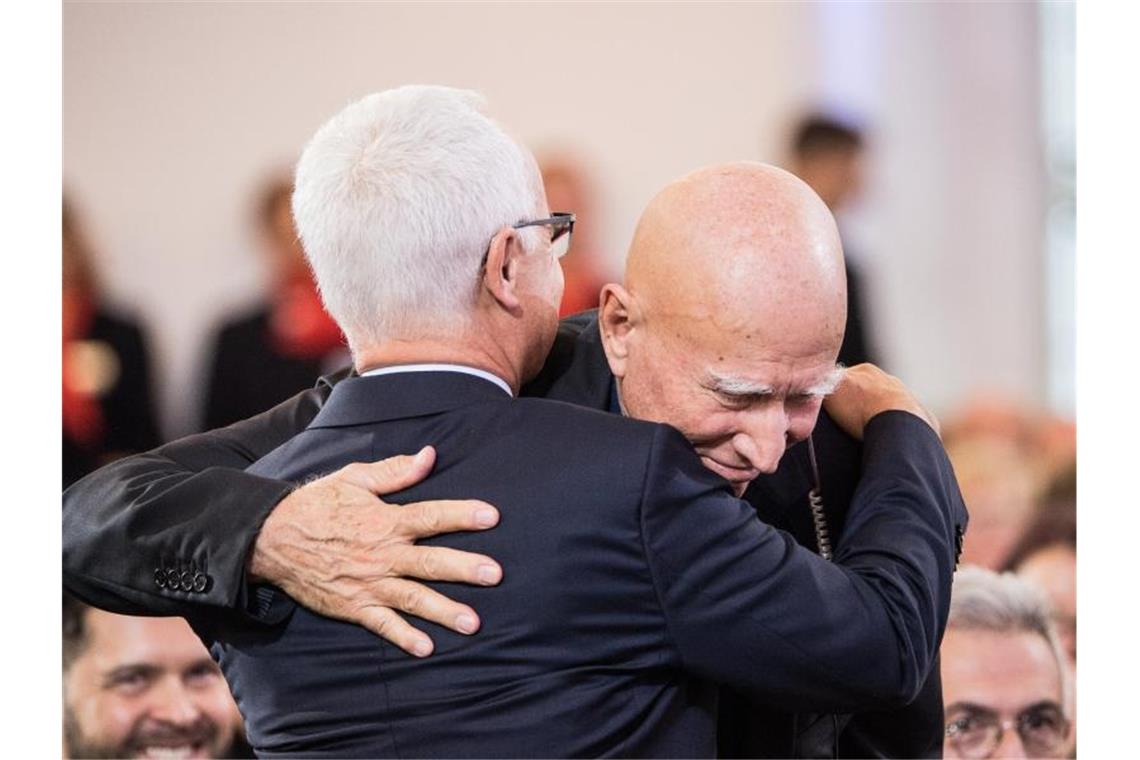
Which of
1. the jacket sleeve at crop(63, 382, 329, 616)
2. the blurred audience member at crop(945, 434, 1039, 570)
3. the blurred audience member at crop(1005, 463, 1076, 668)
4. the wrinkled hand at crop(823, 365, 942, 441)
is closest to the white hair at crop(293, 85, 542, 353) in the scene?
the jacket sleeve at crop(63, 382, 329, 616)

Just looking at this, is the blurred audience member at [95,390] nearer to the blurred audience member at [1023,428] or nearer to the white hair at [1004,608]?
the white hair at [1004,608]

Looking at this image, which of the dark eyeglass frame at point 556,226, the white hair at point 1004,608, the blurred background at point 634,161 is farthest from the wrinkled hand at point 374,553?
the blurred background at point 634,161

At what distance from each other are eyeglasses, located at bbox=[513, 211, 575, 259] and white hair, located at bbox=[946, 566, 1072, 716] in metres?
2.06

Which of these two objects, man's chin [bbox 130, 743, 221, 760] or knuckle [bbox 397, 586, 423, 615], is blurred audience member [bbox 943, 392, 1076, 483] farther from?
knuckle [bbox 397, 586, 423, 615]

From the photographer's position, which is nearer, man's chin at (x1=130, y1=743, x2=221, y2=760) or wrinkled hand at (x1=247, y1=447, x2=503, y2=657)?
wrinkled hand at (x1=247, y1=447, x2=503, y2=657)

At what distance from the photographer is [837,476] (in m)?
1.81

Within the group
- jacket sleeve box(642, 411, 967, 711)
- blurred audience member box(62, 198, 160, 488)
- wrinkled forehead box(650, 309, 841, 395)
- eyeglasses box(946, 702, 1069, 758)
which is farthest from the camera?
blurred audience member box(62, 198, 160, 488)

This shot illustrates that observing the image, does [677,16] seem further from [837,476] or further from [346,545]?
[346,545]

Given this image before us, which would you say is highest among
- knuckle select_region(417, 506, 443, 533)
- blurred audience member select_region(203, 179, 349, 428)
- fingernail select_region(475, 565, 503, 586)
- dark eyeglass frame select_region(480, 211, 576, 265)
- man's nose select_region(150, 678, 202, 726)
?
dark eyeglass frame select_region(480, 211, 576, 265)

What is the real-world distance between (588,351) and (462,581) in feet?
1.44

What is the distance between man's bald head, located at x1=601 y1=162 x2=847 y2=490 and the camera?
5.03ft

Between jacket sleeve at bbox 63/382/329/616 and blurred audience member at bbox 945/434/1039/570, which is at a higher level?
jacket sleeve at bbox 63/382/329/616
